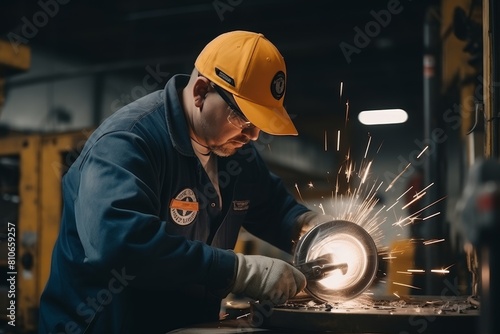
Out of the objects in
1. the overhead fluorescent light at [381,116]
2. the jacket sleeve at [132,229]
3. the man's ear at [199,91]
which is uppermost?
the overhead fluorescent light at [381,116]

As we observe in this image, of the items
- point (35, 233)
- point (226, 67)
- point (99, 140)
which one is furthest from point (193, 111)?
point (35, 233)

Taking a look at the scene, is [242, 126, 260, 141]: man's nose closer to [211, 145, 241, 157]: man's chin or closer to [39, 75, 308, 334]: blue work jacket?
[211, 145, 241, 157]: man's chin

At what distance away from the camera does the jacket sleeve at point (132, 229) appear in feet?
6.21

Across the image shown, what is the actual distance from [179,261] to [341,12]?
5.98m

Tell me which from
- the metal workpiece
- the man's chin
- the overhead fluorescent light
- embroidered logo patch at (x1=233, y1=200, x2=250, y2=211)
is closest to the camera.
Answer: the metal workpiece

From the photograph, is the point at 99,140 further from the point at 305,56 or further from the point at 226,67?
the point at 305,56

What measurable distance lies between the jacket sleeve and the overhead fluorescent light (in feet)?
28.0

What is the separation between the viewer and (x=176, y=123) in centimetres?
228

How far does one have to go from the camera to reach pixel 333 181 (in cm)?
1041

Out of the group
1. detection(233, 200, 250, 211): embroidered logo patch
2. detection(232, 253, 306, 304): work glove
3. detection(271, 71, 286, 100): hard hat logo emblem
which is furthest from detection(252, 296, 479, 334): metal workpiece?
detection(271, 71, 286, 100): hard hat logo emblem

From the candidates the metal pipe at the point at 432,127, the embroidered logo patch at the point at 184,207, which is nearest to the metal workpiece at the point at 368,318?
the embroidered logo patch at the point at 184,207

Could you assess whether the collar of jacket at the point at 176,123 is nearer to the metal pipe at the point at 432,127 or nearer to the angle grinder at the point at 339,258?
the angle grinder at the point at 339,258

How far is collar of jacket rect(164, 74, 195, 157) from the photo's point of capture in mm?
2240

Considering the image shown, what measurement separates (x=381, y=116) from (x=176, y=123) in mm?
8538
